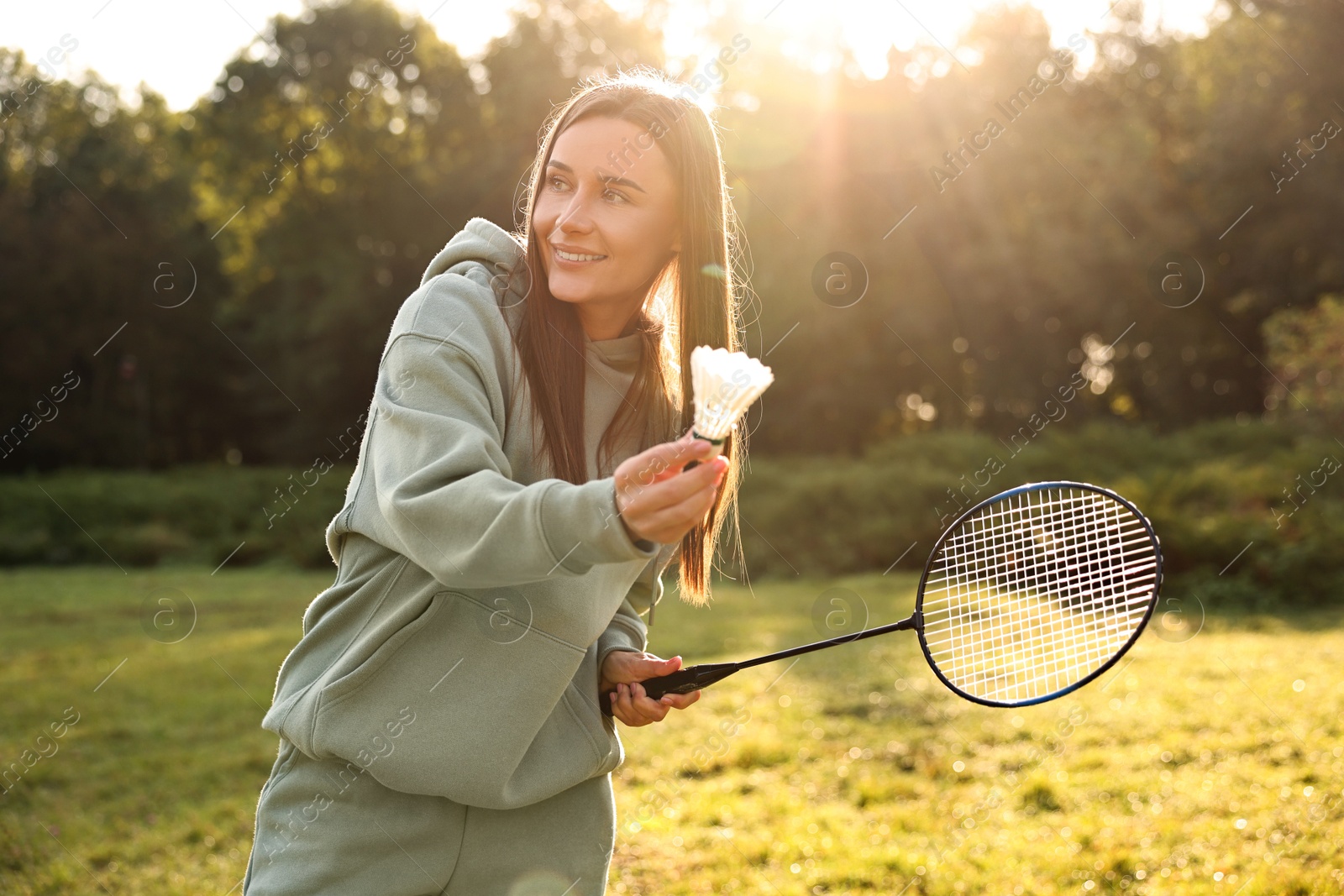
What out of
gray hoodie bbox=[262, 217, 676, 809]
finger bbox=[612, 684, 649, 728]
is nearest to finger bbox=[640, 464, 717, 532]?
gray hoodie bbox=[262, 217, 676, 809]

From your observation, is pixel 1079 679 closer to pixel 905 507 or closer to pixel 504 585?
pixel 504 585

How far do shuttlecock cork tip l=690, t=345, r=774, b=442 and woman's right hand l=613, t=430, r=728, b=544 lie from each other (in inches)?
2.0

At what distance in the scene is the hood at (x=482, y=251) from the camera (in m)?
1.90

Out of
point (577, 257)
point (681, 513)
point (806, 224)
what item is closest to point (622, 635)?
point (577, 257)

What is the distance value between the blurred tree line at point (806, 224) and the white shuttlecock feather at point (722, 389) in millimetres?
17755

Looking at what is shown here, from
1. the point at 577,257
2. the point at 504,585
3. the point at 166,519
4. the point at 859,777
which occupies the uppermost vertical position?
the point at 577,257

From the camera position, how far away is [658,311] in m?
2.16

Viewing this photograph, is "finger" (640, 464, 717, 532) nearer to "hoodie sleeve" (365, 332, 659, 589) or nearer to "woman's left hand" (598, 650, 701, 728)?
"hoodie sleeve" (365, 332, 659, 589)

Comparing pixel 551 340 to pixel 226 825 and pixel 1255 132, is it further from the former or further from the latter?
pixel 1255 132

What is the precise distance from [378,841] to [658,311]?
1.08 m

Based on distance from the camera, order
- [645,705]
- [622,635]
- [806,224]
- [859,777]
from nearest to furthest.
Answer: [645,705] → [622,635] → [859,777] → [806,224]

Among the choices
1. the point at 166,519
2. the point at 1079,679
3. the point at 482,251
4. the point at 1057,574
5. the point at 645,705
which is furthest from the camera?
the point at 166,519

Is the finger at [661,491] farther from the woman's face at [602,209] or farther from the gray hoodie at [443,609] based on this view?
the woman's face at [602,209]

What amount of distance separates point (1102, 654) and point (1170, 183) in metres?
24.4
